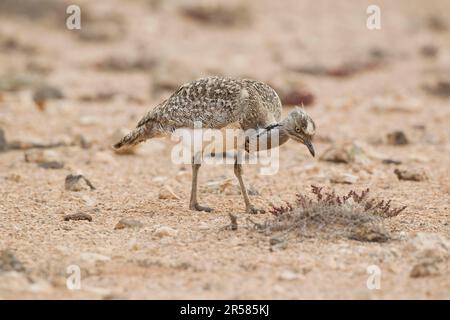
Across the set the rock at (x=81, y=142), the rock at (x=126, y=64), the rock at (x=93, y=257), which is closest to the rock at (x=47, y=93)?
the rock at (x=81, y=142)

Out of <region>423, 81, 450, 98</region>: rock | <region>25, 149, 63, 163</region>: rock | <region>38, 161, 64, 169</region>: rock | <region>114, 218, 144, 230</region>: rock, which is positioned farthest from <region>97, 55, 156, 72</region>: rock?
<region>114, 218, 144, 230</region>: rock

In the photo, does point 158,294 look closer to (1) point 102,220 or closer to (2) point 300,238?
(2) point 300,238

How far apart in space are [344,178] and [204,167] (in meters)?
1.86

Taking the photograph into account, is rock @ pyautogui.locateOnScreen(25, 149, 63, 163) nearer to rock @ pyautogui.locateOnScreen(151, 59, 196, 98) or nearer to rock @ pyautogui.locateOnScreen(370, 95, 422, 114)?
rock @ pyautogui.locateOnScreen(151, 59, 196, 98)

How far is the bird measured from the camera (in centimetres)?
770

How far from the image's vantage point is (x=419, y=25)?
2220 cm

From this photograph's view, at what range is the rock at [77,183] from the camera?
8773 mm

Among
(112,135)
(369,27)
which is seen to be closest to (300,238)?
(112,135)

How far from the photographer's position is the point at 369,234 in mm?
6664

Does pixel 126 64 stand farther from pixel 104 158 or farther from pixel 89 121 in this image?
pixel 104 158

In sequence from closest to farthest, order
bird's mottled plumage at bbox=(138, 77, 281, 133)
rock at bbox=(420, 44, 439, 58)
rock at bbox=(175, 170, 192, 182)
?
bird's mottled plumage at bbox=(138, 77, 281, 133), rock at bbox=(175, 170, 192, 182), rock at bbox=(420, 44, 439, 58)

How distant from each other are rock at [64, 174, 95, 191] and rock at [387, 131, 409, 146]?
4.70 metres

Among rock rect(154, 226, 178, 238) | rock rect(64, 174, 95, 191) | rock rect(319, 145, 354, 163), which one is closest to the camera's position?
rock rect(154, 226, 178, 238)

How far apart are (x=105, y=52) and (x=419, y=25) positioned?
884 centimetres
